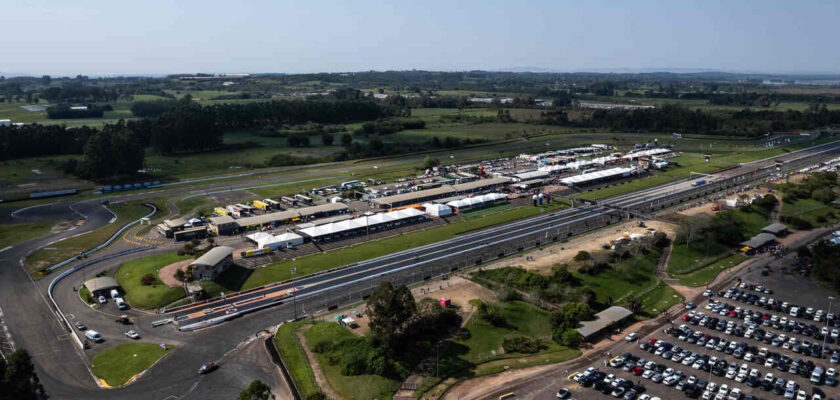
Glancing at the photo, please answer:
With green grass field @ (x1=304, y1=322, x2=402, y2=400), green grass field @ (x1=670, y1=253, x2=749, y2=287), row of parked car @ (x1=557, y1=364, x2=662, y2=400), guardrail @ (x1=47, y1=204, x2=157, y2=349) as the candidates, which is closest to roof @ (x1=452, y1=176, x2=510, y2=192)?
green grass field @ (x1=670, y1=253, x2=749, y2=287)

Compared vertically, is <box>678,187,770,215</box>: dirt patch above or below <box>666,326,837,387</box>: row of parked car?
A: above

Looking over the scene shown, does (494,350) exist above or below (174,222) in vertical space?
below

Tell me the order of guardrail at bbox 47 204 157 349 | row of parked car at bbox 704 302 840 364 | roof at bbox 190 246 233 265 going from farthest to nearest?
1. roof at bbox 190 246 233 265
2. guardrail at bbox 47 204 157 349
3. row of parked car at bbox 704 302 840 364

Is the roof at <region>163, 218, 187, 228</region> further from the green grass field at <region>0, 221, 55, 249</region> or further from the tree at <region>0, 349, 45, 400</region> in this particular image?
the tree at <region>0, 349, 45, 400</region>

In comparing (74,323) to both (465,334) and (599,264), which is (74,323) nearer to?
(465,334)

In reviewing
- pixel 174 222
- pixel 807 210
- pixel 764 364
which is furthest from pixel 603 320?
pixel 807 210

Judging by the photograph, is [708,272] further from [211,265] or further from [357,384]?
[211,265]
